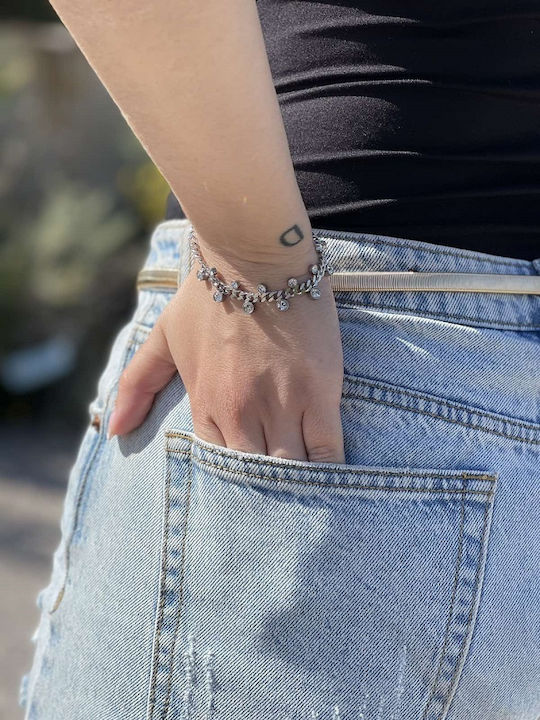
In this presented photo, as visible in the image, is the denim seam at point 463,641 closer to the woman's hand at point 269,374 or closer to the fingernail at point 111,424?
the woman's hand at point 269,374

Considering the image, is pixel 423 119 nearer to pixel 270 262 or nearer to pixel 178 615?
pixel 270 262

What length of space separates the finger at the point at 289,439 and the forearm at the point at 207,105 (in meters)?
0.17

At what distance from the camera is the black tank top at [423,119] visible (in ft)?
3.06

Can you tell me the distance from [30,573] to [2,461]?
881 millimetres

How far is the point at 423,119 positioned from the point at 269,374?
0.33 meters

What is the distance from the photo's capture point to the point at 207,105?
81 cm

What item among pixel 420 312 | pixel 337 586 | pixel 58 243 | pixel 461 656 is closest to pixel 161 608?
pixel 337 586

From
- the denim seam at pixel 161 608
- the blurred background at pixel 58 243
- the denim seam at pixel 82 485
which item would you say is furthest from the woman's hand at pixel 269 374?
the blurred background at pixel 58 243

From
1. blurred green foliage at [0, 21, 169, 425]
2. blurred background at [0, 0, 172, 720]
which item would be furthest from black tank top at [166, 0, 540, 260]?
blurred green foliage at [0, 21, 169, 425]

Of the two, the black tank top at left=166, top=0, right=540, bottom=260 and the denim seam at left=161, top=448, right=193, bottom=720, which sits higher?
the black tank top at left=166, top=0, right=540, bottom=260

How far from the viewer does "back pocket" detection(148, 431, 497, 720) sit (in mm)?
868

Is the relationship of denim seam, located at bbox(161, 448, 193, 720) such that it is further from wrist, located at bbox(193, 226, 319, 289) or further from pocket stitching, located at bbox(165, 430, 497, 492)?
wrist, located at bbox(193, 226, 319, 289)

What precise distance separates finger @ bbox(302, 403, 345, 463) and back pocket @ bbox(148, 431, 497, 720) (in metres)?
0.02

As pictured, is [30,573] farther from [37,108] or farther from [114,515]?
[37,108]
